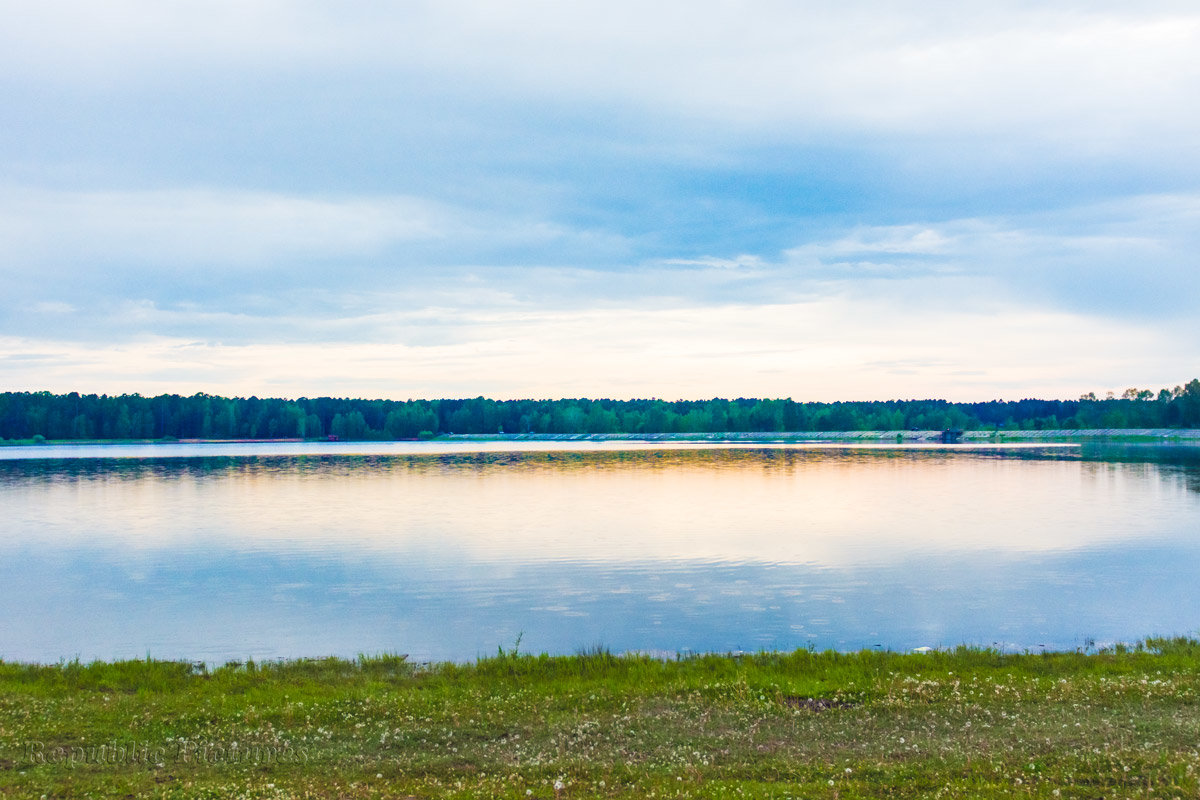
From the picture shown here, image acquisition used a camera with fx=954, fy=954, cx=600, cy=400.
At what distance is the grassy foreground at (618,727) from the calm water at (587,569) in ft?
11.7

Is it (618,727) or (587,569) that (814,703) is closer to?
(618,727)

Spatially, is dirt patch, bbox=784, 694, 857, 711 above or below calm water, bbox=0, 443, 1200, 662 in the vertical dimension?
above

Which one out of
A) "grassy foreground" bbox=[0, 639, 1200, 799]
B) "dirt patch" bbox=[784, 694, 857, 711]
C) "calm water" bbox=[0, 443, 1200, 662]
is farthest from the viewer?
"calm water" bbox=[0, 443, 1200, 662]

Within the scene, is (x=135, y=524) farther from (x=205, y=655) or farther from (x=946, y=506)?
(x=946, y=506)

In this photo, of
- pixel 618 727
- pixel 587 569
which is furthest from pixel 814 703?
pixel 587 569

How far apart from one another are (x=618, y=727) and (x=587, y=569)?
2059cm

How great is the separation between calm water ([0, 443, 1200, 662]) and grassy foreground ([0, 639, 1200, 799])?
3574mm

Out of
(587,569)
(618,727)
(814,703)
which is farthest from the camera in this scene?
(587,569)

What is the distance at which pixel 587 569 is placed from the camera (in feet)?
119

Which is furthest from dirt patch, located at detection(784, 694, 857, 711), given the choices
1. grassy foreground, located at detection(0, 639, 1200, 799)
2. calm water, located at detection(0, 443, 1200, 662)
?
calm water, located at detection(0, 443, 1200, 662)

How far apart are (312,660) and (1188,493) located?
62.0 metres

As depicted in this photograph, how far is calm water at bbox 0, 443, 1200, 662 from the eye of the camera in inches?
1011

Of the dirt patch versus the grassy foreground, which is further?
the dirt patch

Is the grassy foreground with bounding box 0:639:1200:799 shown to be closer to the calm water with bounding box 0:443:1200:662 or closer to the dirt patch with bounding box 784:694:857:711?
the dirt patch with bounding box 784:694:857:711
